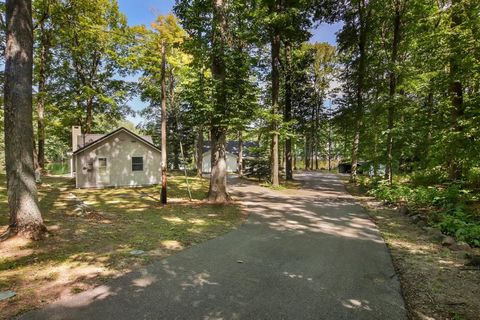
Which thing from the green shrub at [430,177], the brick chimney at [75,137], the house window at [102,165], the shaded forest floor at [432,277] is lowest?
the shaded forest floor at [432,277]

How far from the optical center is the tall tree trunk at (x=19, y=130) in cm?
616

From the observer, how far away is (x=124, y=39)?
78.4 ft

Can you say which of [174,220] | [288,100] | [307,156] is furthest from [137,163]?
[307,156]

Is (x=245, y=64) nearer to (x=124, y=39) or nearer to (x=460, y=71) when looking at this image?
(x=460, y=71)

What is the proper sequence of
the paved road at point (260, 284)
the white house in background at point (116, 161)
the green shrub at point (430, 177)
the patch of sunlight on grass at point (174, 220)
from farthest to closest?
the white house in background at point (116, 161), the green shrub at point (430, 177), the patch of sunlight on grass at point (174, 220), the paved road at point (260, 284)

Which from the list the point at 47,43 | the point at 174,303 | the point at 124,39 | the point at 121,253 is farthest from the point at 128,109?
the point at 174,303

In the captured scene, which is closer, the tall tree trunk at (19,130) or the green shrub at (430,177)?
the tall tree trunk at (19,130)

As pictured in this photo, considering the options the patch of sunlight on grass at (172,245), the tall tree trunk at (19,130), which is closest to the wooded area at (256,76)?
the tall tree trunk at (19,130)

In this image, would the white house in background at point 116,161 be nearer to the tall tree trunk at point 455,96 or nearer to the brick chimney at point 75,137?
the brick chimney at point 75,137

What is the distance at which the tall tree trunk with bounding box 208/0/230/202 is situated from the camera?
38.3 feet

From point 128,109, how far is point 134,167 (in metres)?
12.9

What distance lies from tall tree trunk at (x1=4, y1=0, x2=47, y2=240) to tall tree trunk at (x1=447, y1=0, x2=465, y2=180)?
1148 cm

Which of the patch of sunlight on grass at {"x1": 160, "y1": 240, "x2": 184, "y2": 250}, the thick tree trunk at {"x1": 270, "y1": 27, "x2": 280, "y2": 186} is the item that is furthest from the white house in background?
the patch of sunlight on grass at {"x1": 160, "y1": 240, "x2": 184, "y2": 250}

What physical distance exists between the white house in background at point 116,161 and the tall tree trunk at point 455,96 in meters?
17.1
